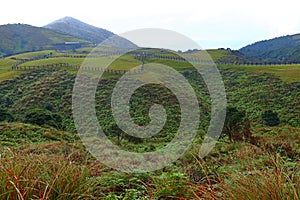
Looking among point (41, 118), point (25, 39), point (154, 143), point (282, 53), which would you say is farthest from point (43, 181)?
point (25, 39)

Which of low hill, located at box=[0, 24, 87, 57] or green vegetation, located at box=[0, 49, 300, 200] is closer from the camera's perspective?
green vegetation, located at box=[0, 49, 300, 200]

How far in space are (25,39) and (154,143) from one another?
17472 centimetres

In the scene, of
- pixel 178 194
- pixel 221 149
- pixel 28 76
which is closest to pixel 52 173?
pixel 178 194

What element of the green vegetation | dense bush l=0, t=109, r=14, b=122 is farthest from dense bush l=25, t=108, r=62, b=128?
dense bush l=0, t=109, r=14, b=122

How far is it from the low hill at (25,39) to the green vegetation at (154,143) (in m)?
113

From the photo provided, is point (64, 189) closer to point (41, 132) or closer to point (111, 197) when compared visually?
point (111, 197)

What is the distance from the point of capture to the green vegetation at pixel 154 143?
10.2 feet

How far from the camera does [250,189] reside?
2.74m

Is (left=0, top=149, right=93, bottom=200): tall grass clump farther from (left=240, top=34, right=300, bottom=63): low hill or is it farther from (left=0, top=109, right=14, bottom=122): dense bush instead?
(left=240, top=34, right=300, bottom=63): low hill

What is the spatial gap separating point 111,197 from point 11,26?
21234cm

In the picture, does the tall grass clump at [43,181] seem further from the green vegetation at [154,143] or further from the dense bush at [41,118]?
the dense bush at [41,118]

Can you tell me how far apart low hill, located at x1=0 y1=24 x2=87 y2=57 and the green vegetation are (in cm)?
11252

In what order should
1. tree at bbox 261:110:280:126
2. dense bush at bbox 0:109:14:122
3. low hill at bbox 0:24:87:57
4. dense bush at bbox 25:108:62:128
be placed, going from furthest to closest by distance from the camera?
low hill at bbox 0:24:87:57 → dense bush at bbox 0:109:14:122 → tree at bbox 261:110:280:126 → dense bush at bbox 25:108:62:128

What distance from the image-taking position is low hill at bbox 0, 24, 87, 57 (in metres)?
155
